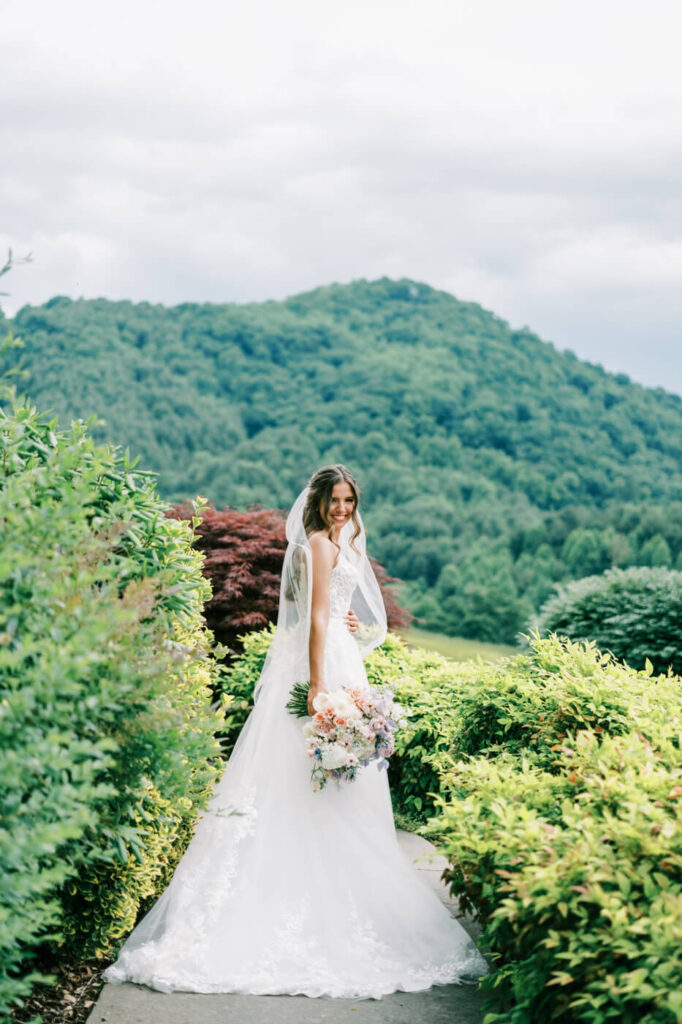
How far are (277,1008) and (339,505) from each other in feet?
7.94

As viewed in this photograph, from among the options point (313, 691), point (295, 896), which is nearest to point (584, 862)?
point (295, 896)

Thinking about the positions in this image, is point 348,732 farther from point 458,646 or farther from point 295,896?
point 458,646

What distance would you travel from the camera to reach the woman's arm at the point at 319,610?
14.8ft

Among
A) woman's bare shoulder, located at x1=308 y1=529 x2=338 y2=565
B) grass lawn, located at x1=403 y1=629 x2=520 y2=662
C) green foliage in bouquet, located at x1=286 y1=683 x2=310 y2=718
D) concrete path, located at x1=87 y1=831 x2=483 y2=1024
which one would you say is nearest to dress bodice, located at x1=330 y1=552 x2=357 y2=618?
woman's bare shoulder, located at x1=308 y1=529 x2=338 y2=565

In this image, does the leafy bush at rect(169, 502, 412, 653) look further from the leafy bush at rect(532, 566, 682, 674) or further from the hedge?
the hedge

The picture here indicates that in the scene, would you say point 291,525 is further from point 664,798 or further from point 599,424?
point 599,424

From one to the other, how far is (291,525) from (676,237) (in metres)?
53.1

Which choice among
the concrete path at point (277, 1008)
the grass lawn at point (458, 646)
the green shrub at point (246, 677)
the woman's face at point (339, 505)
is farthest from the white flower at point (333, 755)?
the grass lawn at point (458, 646)

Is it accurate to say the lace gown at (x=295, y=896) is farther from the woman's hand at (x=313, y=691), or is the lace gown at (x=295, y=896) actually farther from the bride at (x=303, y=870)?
the woman's hand at (x=313, y=691)

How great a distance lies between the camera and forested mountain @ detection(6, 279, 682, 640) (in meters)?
32.3

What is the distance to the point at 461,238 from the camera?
63781mm

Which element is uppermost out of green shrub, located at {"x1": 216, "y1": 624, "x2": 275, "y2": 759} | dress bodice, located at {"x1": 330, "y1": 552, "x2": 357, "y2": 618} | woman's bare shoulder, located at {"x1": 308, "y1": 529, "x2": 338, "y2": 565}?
woman's bare shoulder, located at {"x1": 308, "y1": 529, "x2": 338, "y2": 565}

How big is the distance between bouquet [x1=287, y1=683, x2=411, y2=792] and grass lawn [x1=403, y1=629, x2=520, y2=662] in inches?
684

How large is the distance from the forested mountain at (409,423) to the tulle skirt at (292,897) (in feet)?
79.2
